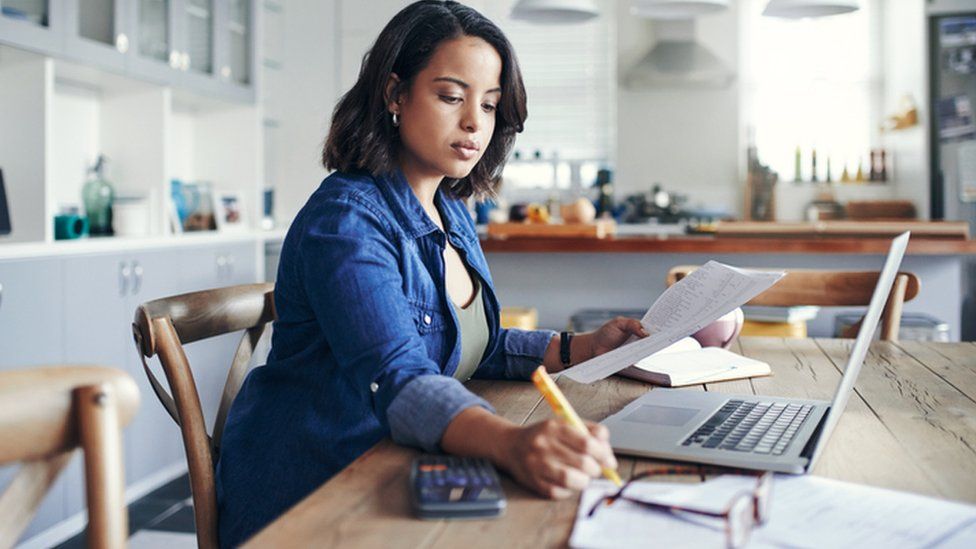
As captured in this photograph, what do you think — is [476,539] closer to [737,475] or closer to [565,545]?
[565,545]

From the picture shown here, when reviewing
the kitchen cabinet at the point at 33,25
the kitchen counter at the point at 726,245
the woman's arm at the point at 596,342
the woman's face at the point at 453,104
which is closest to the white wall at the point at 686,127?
the kitchen counter at the point at 726,245

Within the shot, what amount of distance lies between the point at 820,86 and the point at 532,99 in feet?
6.73

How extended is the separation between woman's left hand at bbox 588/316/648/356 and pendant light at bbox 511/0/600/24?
2682 millimetres

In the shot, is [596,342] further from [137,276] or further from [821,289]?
[137,276]

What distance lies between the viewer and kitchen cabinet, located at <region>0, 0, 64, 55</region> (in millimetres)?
2629

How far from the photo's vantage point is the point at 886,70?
655 cm

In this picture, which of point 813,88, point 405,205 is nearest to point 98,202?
point 405,205

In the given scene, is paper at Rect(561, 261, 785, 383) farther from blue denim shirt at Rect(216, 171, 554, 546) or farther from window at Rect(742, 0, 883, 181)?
window at Rect(742, 0, 883, 181)

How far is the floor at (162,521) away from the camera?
8.96ft

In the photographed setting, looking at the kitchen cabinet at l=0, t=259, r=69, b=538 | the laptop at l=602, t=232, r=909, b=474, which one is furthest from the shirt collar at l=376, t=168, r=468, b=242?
the kitchen cabinet at l=0, t=259, r=69, b=538

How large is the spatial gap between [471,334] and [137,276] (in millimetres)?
2078

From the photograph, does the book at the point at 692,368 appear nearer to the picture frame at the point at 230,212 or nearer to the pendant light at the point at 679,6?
the pendant light at the point at 679,6

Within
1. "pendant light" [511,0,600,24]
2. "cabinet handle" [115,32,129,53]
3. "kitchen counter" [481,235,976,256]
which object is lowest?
"kitchen counter" [481,235,976,256]

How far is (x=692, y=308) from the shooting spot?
4.19 ft
